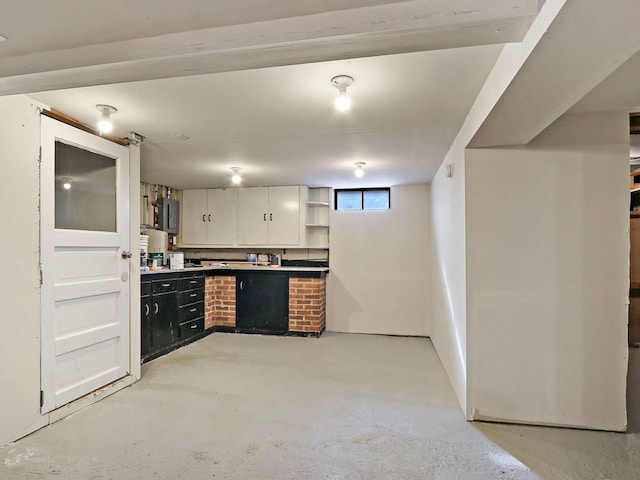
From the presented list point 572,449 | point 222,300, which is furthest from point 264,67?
point 222,300

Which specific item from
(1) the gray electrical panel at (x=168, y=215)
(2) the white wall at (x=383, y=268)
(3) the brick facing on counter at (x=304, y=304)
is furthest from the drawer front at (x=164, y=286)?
(2) the white wall at (x=383, y=268)

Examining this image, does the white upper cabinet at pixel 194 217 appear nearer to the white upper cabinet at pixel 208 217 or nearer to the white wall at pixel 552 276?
the white upper cabinet at pixel 208 217

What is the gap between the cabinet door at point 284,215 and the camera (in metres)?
5.52

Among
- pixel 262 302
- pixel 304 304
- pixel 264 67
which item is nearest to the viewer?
pixel 264 67

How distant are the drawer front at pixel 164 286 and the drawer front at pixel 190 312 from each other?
1.04ft

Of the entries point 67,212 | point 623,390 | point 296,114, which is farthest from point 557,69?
point 67,212

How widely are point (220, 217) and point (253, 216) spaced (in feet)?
1.86

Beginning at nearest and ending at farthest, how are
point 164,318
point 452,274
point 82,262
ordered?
point 82,262, point 452,274, point 164,318

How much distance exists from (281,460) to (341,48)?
2.14m

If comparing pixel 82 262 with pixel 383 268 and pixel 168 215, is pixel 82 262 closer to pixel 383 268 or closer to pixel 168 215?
pixel 168 215

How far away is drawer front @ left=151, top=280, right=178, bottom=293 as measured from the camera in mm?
4124

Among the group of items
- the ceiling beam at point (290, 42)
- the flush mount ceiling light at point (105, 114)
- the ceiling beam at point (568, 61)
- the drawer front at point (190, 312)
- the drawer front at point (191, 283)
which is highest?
the flush mount ceiling light at point (105, 114)

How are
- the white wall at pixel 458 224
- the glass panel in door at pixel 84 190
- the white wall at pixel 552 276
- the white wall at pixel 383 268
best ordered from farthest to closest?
the white wall at pixel 383 268, the glass panel in door at pixel 84 190, the white wall at pixel 552 276, the white wall at pixel 458 224

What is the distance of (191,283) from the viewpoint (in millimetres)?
4844
